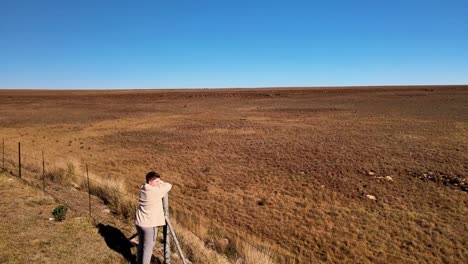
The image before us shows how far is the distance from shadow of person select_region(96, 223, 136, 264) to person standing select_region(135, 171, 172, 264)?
31.5 inches

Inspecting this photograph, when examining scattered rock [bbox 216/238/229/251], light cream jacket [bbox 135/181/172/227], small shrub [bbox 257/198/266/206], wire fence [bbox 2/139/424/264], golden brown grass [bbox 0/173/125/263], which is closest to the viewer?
light cream jacket [bbox 135/181/172/227]

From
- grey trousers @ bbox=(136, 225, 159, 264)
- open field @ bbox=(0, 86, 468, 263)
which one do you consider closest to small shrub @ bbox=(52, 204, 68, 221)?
grey trousers @ bbox=(136, 225, 159, 264)

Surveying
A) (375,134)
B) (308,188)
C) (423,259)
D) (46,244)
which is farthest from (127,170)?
(375,134)

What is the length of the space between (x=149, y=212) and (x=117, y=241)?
5.77 ft

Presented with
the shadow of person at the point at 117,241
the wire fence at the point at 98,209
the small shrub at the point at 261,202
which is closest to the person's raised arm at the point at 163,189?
the shadow of person at the point at 117,241

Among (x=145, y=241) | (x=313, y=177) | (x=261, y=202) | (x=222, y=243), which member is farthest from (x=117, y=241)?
(x=313, y=177)

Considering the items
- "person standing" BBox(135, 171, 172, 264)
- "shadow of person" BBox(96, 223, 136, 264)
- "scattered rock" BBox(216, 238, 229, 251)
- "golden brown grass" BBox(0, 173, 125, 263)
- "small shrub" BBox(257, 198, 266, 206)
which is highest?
"person standing" BBox(135, 171, 172, 264)

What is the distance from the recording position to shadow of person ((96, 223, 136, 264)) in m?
6.15

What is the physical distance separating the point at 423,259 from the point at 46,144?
23.0m

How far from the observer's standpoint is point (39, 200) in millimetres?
8273

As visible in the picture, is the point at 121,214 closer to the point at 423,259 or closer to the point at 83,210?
the point at 83,210

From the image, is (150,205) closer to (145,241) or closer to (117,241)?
(145,241)

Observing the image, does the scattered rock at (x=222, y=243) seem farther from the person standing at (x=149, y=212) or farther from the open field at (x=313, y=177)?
the person standing at (x=149, y=212)

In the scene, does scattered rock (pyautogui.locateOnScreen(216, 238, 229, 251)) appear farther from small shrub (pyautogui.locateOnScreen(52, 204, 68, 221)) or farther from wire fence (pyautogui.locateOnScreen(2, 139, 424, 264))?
small shrub (pyautogui.locateOnScreen(52, 204, 68, 221))
